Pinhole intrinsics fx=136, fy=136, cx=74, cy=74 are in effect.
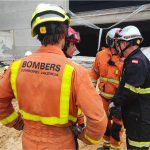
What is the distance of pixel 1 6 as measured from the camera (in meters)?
15.5

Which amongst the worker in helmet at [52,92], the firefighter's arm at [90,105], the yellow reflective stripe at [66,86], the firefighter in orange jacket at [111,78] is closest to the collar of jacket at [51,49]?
the worker in helmet at [52,92]

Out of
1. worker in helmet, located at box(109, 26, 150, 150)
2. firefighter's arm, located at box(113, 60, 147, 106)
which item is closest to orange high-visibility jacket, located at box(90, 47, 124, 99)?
worker in helmet, located at box(109, 26, 150, 150)

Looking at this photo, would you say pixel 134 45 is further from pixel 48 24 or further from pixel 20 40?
pixel 20 40

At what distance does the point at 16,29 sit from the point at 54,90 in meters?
16.1

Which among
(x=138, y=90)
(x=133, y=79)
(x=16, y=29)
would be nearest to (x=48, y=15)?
(x=133, y=79)

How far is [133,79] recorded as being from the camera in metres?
1.88

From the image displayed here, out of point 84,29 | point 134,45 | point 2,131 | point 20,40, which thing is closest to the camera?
point 134,45

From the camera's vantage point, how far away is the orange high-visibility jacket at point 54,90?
109cm

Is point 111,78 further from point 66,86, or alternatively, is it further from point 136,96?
point 66,86

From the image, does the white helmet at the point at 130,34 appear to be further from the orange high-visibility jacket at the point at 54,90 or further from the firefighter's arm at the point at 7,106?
the firefighter's arm at the point at 7,106

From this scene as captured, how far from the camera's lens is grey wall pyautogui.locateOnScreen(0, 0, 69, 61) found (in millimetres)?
14375

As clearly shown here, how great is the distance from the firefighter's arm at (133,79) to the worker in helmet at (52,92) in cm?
91

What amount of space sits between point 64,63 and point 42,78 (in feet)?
0.71

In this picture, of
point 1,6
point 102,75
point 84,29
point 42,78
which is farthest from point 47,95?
point 1,6
